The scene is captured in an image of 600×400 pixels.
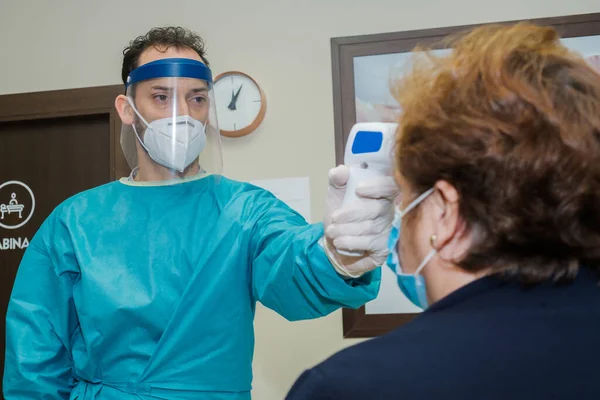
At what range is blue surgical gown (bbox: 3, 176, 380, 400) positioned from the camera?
1.42 m

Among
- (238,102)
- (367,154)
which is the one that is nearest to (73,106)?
(238,102)

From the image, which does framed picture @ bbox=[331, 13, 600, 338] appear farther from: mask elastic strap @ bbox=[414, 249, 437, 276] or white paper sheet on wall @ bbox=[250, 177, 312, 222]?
mask elastic strap @ bbox=[414, 249, 437, 276]

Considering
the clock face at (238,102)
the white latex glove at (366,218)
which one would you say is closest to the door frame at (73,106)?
the clock face at (238,102)

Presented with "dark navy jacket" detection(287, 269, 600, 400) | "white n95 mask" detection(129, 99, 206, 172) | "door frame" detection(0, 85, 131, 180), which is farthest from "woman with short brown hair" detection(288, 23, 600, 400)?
"door frame" detection(0, 85, 131, 180)

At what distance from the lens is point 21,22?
2875mm

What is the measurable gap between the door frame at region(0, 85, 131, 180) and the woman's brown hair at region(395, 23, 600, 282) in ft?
6.93

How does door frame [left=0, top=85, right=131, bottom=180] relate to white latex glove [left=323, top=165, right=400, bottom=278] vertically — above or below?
above

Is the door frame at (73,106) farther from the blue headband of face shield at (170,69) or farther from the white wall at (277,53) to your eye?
the blue headband of face shield at (170,69)

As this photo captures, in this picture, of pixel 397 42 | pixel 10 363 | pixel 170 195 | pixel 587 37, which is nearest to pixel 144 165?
pixel 170 195

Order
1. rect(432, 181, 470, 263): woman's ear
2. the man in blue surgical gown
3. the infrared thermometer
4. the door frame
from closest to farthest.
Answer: rect(432, 181, 470, 263): woman's ear < the infrared thermometer < the man in blue surgical gown < the door frame

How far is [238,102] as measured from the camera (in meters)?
2.60

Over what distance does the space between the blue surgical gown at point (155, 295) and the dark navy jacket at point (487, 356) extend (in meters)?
0.63

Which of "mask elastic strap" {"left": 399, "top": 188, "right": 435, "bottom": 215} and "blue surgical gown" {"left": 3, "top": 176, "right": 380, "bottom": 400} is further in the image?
"blue surgical gown" {"left": 3, "top": 176, "right": 380, "bottom": 400}

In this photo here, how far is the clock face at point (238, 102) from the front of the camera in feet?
8.49
